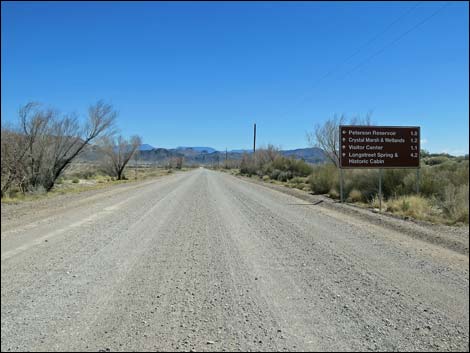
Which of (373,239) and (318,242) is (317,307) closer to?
(318,242)

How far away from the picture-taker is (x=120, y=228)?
376 inches

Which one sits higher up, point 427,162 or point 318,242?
point 427,162

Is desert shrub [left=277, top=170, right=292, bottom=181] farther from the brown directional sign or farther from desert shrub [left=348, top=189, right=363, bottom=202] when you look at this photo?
the brown directional sign

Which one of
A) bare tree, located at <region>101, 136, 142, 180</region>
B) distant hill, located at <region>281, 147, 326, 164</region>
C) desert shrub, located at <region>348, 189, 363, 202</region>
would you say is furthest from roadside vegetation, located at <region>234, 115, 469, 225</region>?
bare tree, located at <region>101, 136, 142, 180</region>

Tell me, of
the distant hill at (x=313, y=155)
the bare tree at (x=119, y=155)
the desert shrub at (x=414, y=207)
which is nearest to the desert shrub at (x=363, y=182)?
the desert shrub at (x=414, y=207)

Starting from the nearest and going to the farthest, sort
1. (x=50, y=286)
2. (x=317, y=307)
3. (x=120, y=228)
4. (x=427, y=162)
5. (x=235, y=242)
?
(x=317, y=307), (x=50, y=286), (x=235, y=242), (x=120, y=228), (x=427, y=162)

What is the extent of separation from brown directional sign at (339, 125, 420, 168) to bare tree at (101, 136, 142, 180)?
36045 mm

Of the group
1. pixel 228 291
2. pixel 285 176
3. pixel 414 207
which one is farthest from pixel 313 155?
pixel 228 291

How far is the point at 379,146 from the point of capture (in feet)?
49.8

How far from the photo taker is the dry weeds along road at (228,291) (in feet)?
11.2

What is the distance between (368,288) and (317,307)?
40.5 inches

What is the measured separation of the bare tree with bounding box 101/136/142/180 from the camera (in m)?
48.3

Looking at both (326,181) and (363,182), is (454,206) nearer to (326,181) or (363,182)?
(363,182)

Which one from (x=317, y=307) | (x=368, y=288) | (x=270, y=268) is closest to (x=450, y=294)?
(x=368, y=288)
